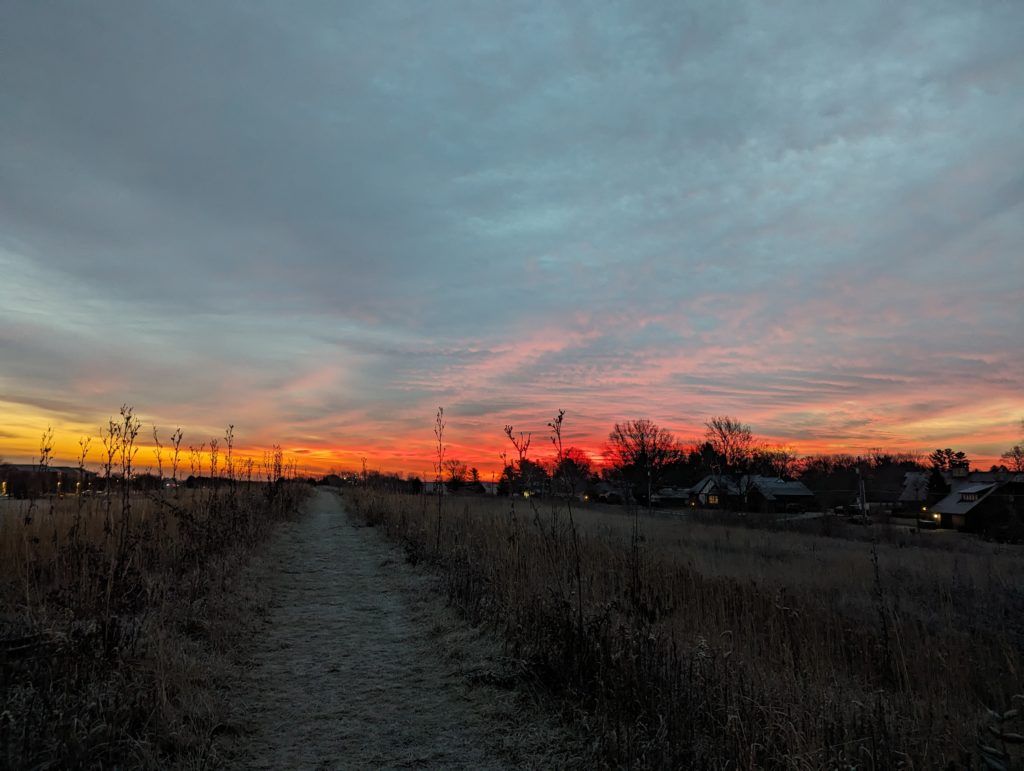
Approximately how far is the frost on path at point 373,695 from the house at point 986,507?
5079 cm

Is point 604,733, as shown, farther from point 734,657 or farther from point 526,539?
point 526,539

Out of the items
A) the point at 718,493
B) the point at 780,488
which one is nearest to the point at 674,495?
the point at 780,488

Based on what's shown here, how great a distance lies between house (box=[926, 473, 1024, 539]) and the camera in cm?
4288

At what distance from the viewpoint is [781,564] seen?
20250 mm

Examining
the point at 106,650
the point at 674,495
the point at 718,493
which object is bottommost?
the point at 674,495

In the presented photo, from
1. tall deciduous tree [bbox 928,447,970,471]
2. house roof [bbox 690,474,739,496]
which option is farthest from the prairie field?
tall deciduous tree [bbox 928,447,970,471]

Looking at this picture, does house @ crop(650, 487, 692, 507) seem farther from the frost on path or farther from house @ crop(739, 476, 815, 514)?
the frost on path

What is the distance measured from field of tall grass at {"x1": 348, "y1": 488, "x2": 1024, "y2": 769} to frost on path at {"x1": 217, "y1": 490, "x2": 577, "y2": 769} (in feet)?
1.43

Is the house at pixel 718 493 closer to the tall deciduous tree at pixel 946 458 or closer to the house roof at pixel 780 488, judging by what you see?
the house roof at pixel 780 488

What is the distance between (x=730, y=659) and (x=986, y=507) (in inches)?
2405

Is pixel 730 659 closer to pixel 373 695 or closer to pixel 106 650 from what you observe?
pixel 373 695

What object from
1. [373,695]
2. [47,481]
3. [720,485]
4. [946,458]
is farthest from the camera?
[946,458]

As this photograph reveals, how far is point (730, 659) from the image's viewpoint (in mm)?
5117

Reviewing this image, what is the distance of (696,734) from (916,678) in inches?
239
